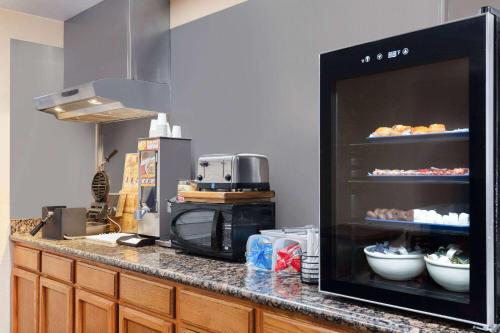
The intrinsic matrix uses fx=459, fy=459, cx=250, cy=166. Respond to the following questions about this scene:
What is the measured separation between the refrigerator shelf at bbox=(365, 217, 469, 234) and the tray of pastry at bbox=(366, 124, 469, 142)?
0.24 metres

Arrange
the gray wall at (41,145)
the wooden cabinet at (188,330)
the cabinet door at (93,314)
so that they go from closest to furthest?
1. the wooden cabinet at (188,330)
2. the cabinet door at (93,314)
3. the gray wall at (41,145)

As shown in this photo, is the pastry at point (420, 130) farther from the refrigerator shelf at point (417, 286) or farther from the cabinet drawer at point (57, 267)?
the cabinet drawer at point (57, 267)

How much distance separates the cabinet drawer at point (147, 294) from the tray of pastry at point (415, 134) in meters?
1.05

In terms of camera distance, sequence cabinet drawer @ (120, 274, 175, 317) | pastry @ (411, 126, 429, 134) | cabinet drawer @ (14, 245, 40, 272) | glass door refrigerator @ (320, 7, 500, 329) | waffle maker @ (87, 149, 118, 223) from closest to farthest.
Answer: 1. glass door refrigerator @ (320, 7, 500, 329)
2. pastry @ (411, 126, 429, 134)
3. cabinet drawer @ (120, 274, 175, 317)
4. cabinet drawer @ (14, 245, 40, 272)
5. waffle maker @ (87, 149, 118, 223)

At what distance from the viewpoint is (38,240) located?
286 cm

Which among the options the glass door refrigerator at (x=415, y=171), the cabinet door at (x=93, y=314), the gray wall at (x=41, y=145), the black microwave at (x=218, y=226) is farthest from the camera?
the gray wall at (x=41, y=145)

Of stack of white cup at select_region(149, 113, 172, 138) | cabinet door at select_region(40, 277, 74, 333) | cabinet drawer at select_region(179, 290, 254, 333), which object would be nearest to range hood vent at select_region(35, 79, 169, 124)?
stack of white cup at select_region(149, 113, 172, 138)

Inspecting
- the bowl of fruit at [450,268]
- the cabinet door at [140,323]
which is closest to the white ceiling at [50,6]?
the cabinet door at [140,323]

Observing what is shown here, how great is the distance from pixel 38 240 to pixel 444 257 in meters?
→ 2.45

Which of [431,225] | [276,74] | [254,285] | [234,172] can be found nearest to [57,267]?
[234,172]

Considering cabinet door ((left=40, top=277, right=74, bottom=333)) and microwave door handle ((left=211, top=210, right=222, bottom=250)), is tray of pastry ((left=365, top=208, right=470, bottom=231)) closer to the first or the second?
microwave door handle ((left=211, top=210, right=222, bottom=250))

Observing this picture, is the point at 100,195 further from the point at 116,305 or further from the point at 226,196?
the point at 226,196

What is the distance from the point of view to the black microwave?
206cm

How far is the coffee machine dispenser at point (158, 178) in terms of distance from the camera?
8.60ft
